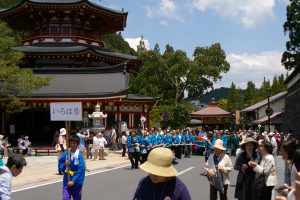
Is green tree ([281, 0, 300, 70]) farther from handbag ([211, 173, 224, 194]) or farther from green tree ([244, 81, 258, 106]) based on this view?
green tree ([244, 81, 258, 106])

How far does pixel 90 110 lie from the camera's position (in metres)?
34.6

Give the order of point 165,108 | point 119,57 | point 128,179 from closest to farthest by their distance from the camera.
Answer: point 128,179 < point 119,57 < point 165,108

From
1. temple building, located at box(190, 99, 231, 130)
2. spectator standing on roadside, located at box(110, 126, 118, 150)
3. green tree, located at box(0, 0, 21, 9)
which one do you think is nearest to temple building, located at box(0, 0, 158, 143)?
spectator standing on roadside, located at box(110, 126, 118, 150)

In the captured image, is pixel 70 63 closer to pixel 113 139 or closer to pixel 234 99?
pixel 113 139

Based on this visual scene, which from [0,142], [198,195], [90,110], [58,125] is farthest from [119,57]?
[198,195]

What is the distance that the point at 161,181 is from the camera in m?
4.43

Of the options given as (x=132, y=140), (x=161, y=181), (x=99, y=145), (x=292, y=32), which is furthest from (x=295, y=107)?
(x=161, y=181)

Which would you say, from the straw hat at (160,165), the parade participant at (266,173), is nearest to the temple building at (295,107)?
the parade participant at (266,173)

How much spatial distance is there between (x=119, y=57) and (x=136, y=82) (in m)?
26.5

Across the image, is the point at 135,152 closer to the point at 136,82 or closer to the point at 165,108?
the point at 165,108

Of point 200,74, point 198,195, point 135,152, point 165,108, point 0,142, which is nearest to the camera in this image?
point 198,195

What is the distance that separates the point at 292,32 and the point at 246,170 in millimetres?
44895

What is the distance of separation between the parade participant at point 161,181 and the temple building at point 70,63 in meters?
25.6

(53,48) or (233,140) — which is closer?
(233,140)
